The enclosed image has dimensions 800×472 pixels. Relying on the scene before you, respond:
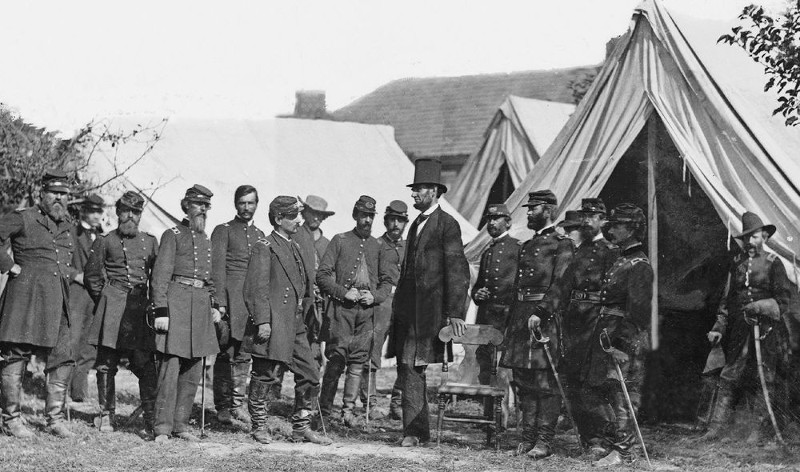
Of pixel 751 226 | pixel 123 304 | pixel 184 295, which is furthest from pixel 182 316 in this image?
pixel 751 226

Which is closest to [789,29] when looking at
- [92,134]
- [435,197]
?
[435,197]

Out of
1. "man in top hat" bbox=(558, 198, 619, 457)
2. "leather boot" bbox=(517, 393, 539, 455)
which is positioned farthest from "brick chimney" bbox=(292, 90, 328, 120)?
"leather boot" bbox=(517, 393, 539, 455)

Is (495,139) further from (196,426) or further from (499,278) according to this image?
(196,426)

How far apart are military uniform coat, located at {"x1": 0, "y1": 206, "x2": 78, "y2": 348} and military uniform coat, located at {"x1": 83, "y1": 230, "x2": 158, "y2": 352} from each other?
473 mm

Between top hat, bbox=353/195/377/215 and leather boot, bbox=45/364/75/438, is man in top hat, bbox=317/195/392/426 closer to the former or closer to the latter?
top hat, bbox=353/195/377/215

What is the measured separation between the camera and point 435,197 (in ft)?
27.4

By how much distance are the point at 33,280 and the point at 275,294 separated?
1829mm

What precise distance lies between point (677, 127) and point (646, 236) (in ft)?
3.88

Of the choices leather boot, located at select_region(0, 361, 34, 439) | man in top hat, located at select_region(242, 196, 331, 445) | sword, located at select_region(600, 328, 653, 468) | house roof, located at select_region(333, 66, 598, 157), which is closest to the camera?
sword, located at select_region(600, 328, 653, 468)

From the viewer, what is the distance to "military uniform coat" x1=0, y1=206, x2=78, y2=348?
8.16 meters

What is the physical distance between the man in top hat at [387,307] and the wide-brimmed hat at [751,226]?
2913 millimetres

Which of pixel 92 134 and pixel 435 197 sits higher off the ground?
pixel 92 134

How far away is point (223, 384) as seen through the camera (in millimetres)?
9234

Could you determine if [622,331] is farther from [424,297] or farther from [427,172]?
[427,172]
